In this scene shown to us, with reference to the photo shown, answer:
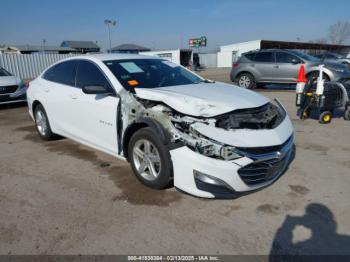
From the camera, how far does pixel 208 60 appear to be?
1732 inches

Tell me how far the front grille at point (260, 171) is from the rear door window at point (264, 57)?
32.5 ft

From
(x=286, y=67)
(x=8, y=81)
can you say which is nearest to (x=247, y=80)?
(x=286, y=67)

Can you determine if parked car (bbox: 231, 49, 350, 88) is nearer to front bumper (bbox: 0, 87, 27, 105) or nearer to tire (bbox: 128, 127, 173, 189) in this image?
front bumper (bbox: 0, 87, 27, 105)

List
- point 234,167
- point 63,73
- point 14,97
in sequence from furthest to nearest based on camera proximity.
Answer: point 14,97 → point 63,73 → point 234,167

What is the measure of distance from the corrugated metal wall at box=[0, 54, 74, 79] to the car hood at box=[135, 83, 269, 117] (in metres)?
19.6

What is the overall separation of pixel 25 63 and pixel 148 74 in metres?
19.8

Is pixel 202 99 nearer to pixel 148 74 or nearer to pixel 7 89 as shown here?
pixel 148 74

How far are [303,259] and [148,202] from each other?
1.64 m

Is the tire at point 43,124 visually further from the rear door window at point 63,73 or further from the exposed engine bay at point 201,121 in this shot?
the exposed engine bay at point 201,121

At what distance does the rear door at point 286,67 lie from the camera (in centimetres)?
1145

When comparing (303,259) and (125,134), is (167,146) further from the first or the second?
(303,259)

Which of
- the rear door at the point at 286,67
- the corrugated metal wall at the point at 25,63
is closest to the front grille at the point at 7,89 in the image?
the rear door at the point at 286,67

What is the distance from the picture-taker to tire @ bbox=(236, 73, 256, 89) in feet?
40.9

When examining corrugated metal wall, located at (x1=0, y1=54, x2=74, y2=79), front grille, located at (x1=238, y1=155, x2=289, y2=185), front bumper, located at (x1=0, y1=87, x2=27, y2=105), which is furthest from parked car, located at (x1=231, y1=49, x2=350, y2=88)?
corrugated metal wall, located at (x1=0, y1=54, x2=74, y2=79)
